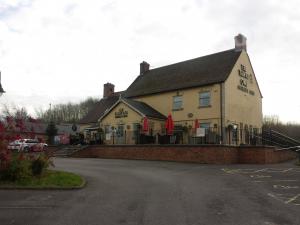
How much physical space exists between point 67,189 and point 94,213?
4.10 m

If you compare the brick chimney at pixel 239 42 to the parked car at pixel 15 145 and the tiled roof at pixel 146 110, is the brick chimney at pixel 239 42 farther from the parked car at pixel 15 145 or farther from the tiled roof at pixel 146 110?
Answer: the parked car at pixel 15 145

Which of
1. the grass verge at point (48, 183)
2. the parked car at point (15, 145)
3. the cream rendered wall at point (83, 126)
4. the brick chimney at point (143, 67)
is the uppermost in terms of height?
the brick chimney at point (143, 67)

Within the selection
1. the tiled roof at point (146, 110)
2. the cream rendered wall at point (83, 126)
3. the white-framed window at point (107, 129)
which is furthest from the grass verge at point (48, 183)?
the cream rendered wall at point (83, 126)

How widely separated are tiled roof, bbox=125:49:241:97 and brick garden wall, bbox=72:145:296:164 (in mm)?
6797

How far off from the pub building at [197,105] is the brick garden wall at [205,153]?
5.44 ft

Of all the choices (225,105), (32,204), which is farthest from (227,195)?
(225,105)

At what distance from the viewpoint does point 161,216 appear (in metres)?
10.4

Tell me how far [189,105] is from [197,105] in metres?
0.90

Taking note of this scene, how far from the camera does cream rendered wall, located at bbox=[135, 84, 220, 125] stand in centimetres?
3294

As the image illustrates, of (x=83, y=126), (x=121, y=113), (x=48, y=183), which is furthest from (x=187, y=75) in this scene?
(x=48, y=183)

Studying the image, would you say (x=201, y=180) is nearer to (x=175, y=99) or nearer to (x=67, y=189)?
(x=67, y=189)

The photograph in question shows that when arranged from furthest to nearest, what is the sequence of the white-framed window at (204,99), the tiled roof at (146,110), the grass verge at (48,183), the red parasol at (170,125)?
the tiled roof at (146,110)
the white-framed window at (204,99)
the red parasol at (170,125)
the grass verge at (48,183)

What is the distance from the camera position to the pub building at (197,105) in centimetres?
3262

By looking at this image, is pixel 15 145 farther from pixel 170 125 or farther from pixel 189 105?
pixel 189 105
